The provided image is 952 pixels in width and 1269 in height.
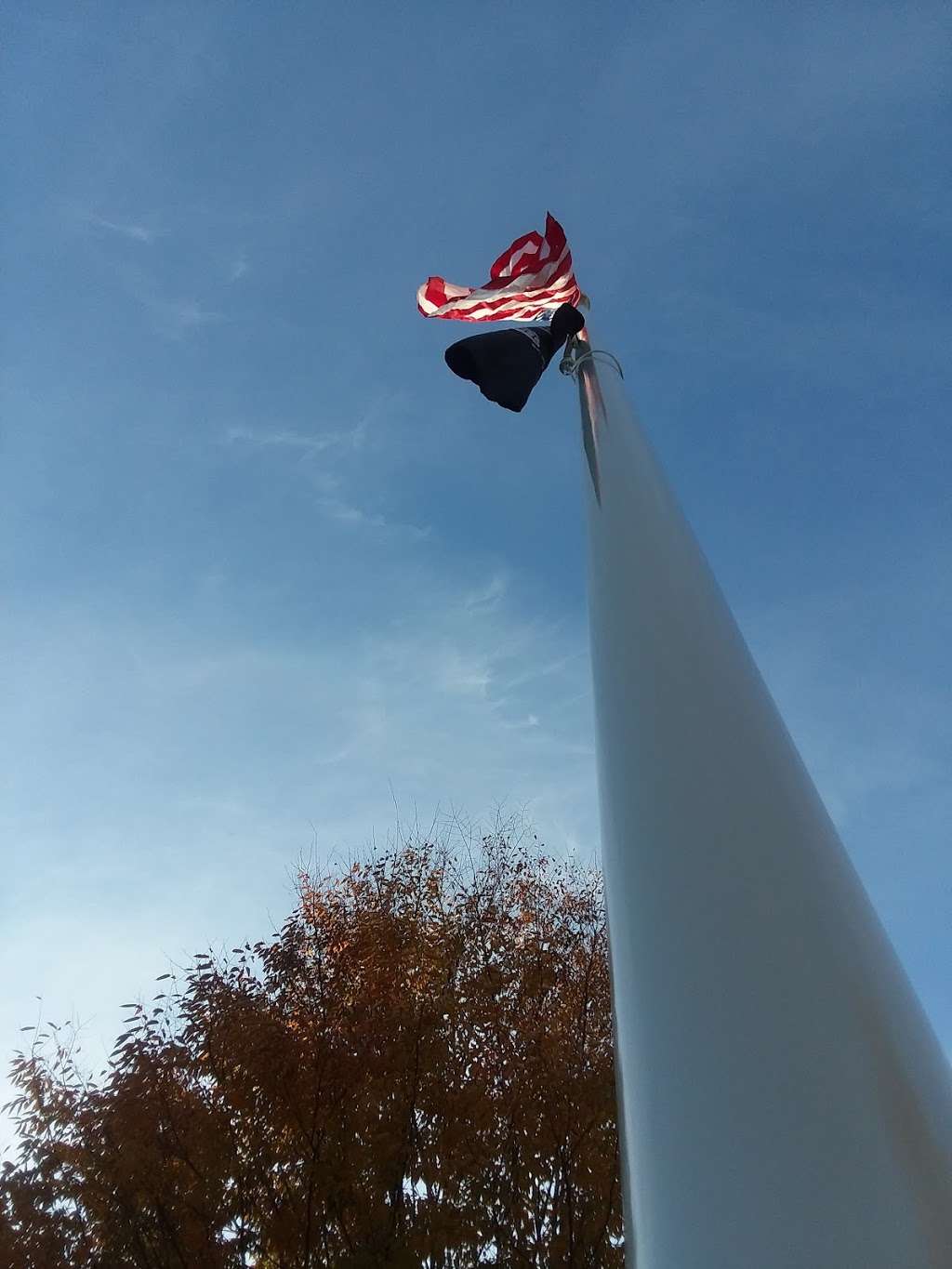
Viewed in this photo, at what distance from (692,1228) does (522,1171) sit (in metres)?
12.8

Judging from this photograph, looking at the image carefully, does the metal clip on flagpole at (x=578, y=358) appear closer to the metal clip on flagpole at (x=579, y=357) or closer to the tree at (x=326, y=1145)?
the metal clip on flagpole at (x=579, y=357)

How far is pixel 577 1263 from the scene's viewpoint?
1355 cm

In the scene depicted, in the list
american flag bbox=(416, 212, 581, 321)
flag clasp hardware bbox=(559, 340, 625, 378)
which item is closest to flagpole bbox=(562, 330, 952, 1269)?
flag clasp hardware bbox=(559, 340, 625, 378)

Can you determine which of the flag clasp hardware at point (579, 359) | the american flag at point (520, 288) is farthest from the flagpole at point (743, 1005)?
the american flag at point (520, 288)

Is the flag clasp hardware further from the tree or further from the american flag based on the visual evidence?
the tree

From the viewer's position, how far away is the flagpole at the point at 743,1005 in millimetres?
2676

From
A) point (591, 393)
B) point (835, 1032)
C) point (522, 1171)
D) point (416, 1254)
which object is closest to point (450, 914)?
point (522, 1171)

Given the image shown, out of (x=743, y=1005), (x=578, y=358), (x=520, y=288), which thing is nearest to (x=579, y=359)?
(x=578, y=358)

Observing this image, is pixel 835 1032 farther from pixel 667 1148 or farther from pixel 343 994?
pixel 343 994

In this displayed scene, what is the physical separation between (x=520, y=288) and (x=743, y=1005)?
34.8ft

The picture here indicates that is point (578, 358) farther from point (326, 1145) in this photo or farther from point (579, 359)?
point (326, 1145)

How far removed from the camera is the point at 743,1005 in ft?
10.4

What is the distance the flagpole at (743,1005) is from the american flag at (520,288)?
26.4 ft

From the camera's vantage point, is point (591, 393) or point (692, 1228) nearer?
point (692, 1228)
